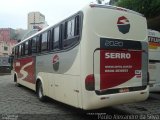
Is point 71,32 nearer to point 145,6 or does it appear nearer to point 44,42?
point 44,42

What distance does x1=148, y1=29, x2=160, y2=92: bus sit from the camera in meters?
11.8

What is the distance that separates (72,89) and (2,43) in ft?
246

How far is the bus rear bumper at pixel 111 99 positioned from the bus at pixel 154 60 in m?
2.99

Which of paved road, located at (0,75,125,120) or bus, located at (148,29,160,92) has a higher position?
bus, located at (148,29,160,92)

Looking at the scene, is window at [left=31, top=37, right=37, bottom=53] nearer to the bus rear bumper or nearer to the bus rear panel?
the bus rear panel

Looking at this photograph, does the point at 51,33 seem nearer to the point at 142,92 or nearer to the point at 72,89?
the point at 72,89

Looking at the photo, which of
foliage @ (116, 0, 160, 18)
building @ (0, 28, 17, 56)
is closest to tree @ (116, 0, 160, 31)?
foliage @ (116, 0, 160, 18)

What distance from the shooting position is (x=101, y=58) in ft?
26.3

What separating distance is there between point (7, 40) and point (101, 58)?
7809 centimetres

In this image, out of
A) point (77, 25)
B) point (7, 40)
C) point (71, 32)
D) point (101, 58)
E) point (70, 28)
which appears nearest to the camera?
point (101, 58)

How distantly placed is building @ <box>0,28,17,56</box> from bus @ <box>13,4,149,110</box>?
7351cm

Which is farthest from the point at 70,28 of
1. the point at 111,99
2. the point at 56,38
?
the point at 111,99

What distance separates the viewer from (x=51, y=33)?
10.8 meters

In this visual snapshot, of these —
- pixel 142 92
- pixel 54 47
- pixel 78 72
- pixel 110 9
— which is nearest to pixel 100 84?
pixel 78 72
